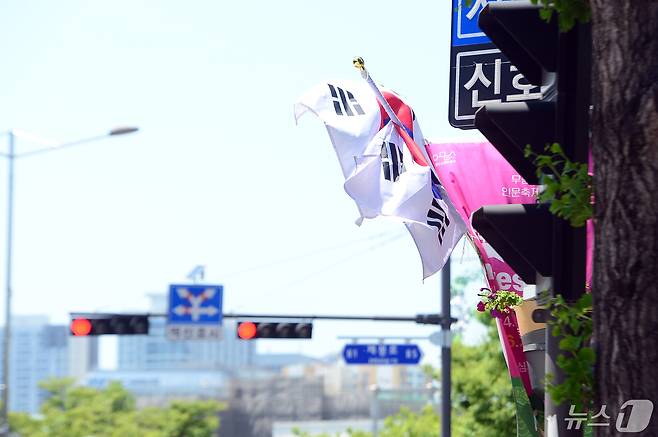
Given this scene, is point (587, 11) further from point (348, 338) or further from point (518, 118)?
point (348, 338)

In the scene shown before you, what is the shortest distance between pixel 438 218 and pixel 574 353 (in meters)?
4.98

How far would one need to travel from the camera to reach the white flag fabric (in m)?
8.94

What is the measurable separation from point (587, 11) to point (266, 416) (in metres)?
164

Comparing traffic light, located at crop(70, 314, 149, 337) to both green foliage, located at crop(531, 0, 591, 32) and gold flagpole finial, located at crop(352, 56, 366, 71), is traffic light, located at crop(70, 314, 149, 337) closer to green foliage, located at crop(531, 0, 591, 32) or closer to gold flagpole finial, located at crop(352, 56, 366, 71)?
gold flagpole finial, located at crop(352, 56, 366, 71)

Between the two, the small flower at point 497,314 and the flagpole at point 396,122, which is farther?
the flagpole at point 396,122

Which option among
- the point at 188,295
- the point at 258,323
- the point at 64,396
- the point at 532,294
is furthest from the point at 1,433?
the point at 64,396

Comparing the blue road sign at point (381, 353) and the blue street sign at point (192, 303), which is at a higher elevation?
the blue street sign at point (192, 303)

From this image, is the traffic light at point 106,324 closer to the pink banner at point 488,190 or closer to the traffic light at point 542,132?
the pink banner at point 488,190

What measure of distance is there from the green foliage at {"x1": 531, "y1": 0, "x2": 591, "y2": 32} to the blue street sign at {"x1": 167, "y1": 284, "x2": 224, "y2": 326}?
21.6m

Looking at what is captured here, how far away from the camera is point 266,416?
543ft

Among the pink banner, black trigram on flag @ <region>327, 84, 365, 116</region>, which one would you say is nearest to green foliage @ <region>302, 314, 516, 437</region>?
the pink banner

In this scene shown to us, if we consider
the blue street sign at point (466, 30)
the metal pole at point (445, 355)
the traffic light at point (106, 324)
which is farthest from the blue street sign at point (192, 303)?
the blue street sign at point (466, 30)

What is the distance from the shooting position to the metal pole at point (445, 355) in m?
19.5

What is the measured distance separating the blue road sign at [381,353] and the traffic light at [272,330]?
4520mm
